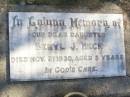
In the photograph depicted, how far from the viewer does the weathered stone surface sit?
8.39 meters

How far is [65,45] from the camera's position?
8.77 metres

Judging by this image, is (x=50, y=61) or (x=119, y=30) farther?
(x=119, y=30)

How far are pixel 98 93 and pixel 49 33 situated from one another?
4.94 feet

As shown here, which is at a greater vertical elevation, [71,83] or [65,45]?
[65,45]

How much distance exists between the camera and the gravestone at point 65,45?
8.48 meters

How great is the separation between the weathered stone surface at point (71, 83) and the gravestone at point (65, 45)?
0.10 m

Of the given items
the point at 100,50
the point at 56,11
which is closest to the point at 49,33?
the point at 56,11

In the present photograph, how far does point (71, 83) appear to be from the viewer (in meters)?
8.74

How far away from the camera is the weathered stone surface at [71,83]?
8.39 metres

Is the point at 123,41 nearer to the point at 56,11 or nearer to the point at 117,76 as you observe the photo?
the point at 117,76

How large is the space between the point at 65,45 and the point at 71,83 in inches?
28.9

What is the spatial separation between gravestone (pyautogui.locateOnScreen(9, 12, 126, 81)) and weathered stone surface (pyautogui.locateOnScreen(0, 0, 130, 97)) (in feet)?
0.33

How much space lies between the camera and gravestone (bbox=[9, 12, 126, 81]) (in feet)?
27.8

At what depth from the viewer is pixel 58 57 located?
8688 millimetres
